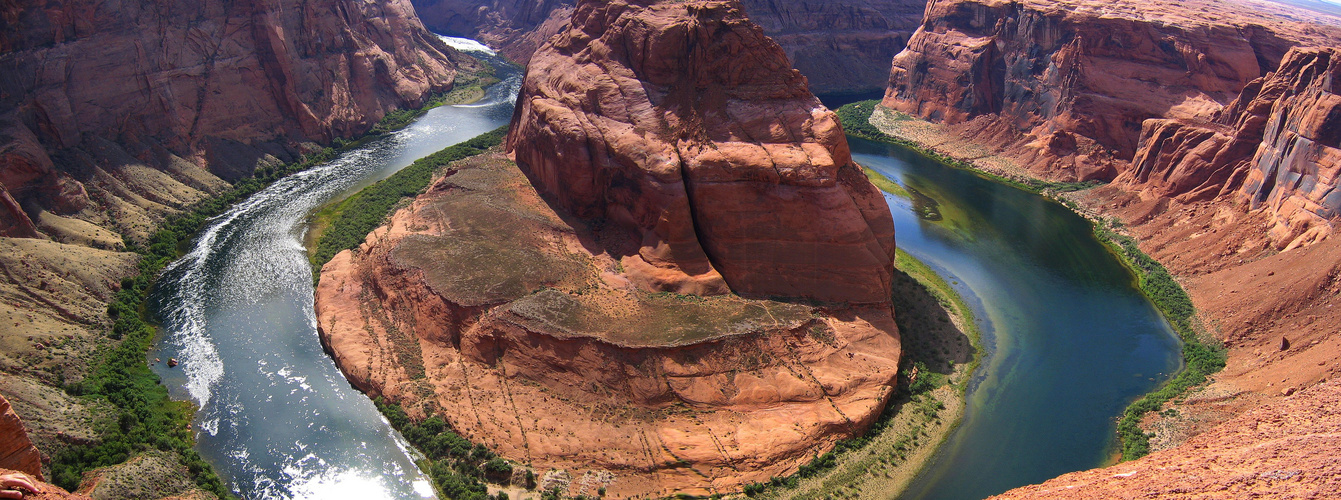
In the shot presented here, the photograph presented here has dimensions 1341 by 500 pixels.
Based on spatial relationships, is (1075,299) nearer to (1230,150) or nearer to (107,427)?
(1230,150)

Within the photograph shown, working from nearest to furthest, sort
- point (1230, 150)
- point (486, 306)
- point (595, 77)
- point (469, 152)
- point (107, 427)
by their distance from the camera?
point (107, 427)
point (486, 306)
point (595, 77)
point (1230, 150)
point (469, 152)

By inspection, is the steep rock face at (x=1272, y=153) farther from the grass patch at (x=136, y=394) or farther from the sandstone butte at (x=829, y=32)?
the grass patch at (x=136, y=394)

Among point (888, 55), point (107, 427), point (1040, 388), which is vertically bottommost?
point (107, 427)

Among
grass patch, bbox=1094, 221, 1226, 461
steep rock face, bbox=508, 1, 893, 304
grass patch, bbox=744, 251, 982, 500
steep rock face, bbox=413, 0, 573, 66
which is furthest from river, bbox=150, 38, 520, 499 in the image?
steep rock face, bbox=413, 0, 573, 66

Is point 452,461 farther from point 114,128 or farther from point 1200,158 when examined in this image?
point 1200,158

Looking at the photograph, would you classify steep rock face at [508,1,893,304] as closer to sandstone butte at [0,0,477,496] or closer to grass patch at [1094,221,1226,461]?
grass patch at [1094,221,1226,461]

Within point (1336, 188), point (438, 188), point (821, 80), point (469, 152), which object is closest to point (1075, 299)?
point (1336, 188)
